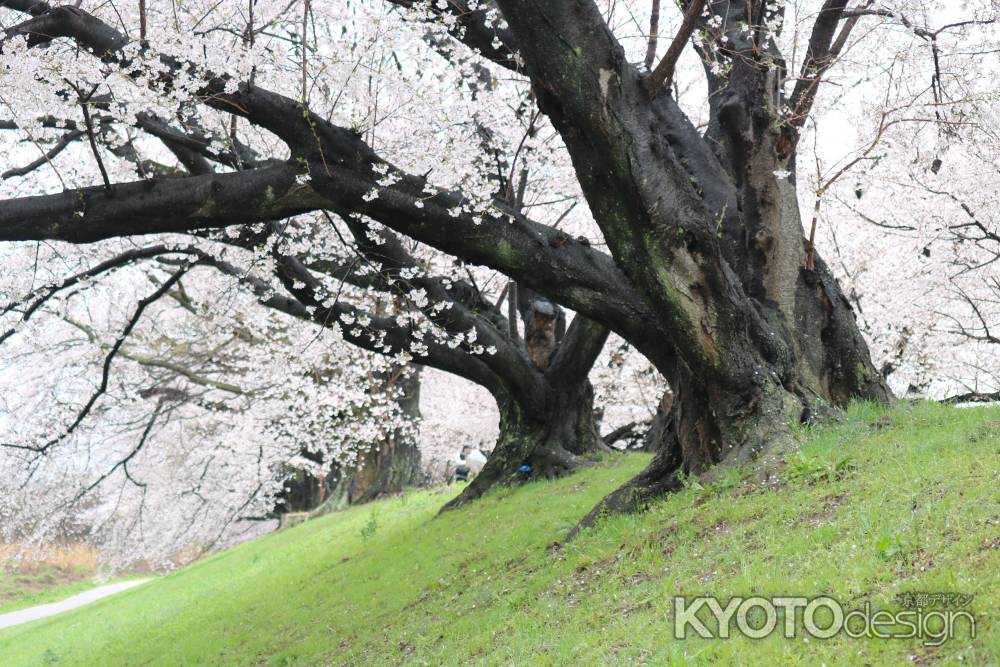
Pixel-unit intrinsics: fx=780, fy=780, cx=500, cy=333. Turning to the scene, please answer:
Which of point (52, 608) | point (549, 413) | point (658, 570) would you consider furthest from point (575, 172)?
point (52, 608)

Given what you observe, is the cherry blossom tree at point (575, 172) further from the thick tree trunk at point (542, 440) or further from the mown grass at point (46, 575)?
the mown grass at point (46, 575)

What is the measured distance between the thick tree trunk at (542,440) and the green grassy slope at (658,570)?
89 cm

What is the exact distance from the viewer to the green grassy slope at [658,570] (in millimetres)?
3746

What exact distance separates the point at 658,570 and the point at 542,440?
7211mm

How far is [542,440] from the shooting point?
12438 mm

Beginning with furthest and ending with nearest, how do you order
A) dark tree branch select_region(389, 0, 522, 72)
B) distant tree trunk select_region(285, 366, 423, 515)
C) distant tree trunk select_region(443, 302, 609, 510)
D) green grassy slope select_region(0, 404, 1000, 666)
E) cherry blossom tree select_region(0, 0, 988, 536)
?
distant tree trunk select_region(285, 366, 423, 515)
distant tree trunk select_region(443, 302, 609, 510)
dark tree branch select_region(389, 0, 522, 72)
cherry blossom tree select_region(0, 0, 988, 536)
green grassy slope select_region(0, 404, 1000, 666)

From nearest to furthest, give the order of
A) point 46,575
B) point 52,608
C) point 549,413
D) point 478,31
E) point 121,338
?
point 478,31
point 121,338
point 549,413
point 52,608
point 46,575

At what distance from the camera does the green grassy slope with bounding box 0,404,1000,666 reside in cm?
375

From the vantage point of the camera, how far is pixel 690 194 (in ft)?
21.4

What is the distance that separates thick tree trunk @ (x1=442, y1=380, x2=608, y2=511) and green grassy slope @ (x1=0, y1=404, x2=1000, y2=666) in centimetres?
89

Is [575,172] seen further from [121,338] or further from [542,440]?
[121,338]

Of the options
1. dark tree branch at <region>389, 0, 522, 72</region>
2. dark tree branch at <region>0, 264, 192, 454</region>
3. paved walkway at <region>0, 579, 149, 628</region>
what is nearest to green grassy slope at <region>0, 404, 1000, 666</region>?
dark tree branch at <region>0, 264, 192, 454</region>

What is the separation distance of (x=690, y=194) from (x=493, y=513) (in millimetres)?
5619

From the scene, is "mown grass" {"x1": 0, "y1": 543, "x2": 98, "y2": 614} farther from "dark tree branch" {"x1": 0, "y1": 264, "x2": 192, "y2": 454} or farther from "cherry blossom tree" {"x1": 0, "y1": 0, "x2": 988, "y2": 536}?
"cherry blossom tree" {"x1": 0, "y1": 0, "x2": 988, "y2": 536}
